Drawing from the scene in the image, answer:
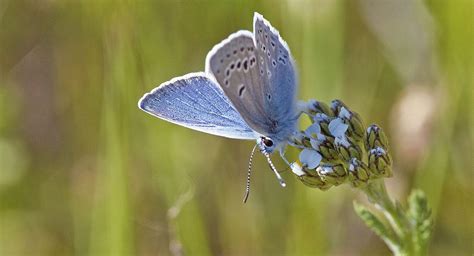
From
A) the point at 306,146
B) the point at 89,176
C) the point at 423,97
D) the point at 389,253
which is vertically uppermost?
the point at 306,146

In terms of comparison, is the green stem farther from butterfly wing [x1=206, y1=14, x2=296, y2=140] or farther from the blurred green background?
the blurred green background

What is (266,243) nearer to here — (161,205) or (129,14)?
(161,205)

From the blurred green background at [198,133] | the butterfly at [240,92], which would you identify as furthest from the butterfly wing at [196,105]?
the blurred green background at [198,133]

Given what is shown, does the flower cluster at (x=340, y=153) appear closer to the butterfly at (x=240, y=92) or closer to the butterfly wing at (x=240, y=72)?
the butterfly at (x=240, y=92)

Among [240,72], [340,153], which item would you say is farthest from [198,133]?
[340,153]

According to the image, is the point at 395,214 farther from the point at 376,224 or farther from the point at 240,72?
the point at 240,72

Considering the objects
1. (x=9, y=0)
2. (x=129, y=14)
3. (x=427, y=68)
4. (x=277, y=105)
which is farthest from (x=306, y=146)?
(x=9, y=0)

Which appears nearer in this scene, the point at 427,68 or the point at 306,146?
the point at 306,146
